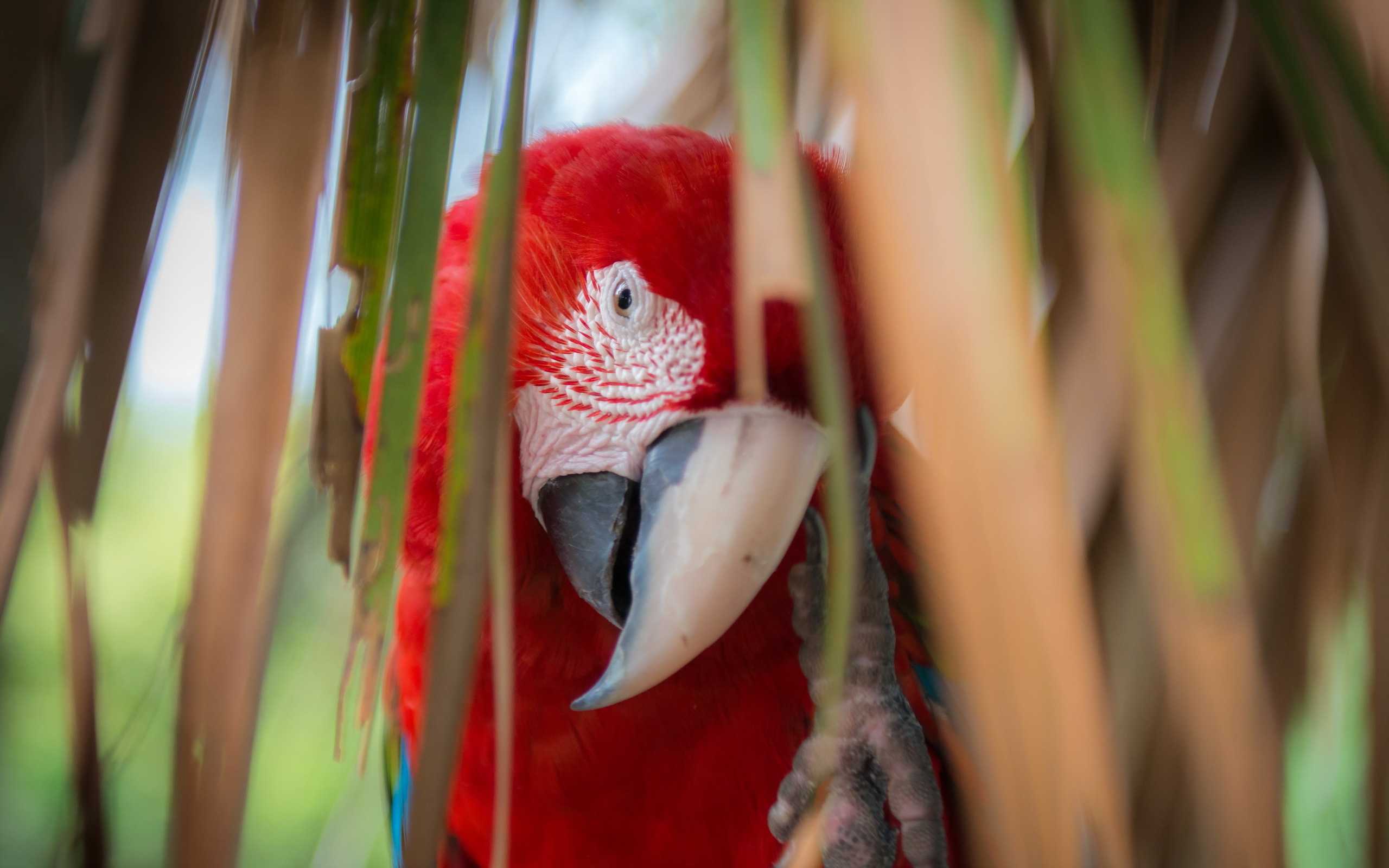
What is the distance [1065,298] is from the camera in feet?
1.59

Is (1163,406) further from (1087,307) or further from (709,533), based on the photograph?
(709,533)

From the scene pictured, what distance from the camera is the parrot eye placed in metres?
0.65

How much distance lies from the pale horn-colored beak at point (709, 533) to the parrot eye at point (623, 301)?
0.11 m

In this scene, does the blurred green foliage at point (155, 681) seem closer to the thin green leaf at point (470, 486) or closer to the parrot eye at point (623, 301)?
the thin green leaf at point (470, 486)

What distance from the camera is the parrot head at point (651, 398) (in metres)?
0.58

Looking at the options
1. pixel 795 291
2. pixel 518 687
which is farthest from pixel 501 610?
pixel 518 687

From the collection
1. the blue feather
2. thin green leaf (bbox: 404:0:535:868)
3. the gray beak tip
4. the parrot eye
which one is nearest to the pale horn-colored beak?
the gray beak tip

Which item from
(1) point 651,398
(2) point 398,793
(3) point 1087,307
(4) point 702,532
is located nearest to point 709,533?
(4) point 702,532

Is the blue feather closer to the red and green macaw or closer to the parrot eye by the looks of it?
the red and green macaw

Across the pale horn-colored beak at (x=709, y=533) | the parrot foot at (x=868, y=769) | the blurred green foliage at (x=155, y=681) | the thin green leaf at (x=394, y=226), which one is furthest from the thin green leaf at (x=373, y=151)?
the parrot foot at (x=868, y=769)

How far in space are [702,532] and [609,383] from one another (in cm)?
15

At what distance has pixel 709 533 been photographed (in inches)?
22.6

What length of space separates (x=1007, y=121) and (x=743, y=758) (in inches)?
24.3

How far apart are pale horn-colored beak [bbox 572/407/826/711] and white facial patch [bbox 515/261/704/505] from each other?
0.04 m
